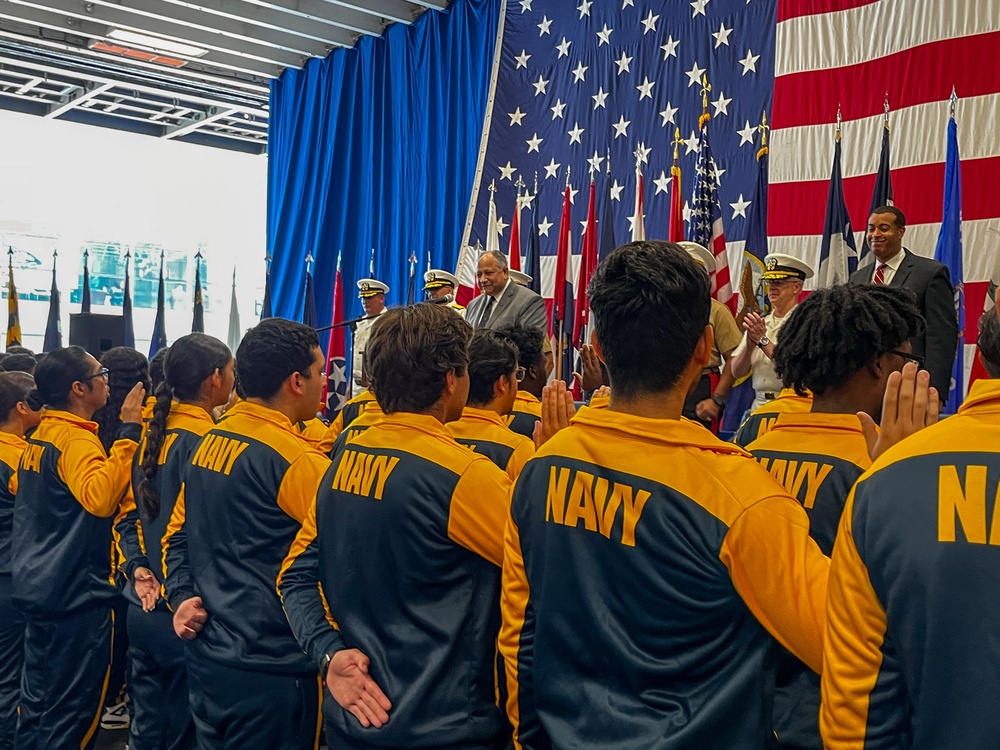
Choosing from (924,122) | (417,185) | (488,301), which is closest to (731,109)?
(924,122)

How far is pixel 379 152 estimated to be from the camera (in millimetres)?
10312

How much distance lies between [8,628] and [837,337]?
3.11 metres

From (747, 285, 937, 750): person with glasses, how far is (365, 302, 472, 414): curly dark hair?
63 cm

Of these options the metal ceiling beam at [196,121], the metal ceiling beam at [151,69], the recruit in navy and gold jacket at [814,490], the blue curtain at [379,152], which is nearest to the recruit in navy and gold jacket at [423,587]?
the recruit in navy and gold jacket at [814,490]

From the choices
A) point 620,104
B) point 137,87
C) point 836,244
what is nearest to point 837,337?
point 836,244

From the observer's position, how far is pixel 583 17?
8094 mm

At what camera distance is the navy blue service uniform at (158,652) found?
2.61 meters

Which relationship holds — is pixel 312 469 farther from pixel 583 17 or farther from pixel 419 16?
pixel 419 16

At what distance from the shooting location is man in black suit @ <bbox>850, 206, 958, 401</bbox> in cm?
394

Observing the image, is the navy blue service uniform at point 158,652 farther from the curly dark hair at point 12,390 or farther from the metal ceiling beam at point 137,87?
the metal ceiling beam at point 137,87

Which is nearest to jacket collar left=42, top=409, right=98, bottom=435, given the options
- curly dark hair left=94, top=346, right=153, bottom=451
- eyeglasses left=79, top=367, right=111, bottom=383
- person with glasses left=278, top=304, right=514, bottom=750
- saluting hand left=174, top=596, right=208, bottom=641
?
eyeglasses left=79, top=367, right=111, bottom=383

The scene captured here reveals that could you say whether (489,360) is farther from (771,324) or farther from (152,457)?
(771,324)

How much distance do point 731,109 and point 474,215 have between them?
2.73 meters

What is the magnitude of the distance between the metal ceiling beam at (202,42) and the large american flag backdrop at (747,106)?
3459 mm
